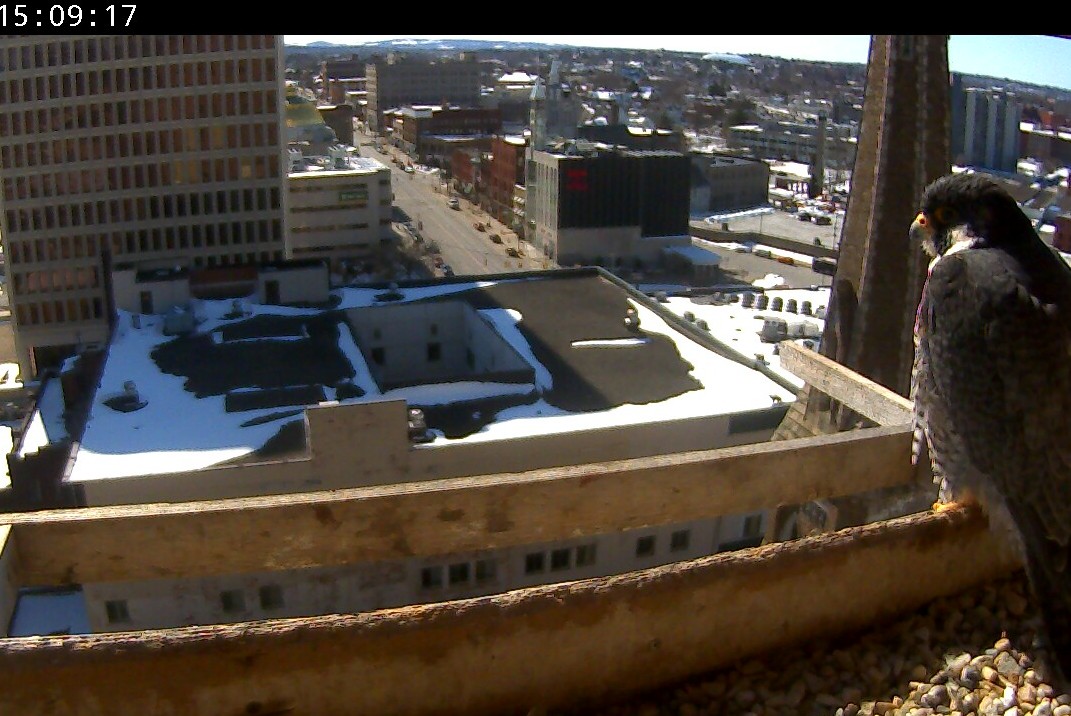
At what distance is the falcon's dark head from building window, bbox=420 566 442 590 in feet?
37.7

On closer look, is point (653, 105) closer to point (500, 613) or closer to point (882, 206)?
point (882, 206)

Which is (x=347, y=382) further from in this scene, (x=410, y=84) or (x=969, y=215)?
(x=410, y=84)

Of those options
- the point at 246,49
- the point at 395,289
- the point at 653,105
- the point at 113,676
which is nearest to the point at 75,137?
the point at 246,49

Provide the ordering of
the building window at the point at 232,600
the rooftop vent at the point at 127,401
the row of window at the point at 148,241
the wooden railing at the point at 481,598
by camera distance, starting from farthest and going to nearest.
A: the row of window at the point at 148,241
the rooftop vent at the point at 127,401
the building window at the point at 232,600
the wooden railing at the point at 481,598

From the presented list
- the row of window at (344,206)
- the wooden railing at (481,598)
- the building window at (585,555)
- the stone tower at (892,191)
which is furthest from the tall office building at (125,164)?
the wooden railing at (481,598)

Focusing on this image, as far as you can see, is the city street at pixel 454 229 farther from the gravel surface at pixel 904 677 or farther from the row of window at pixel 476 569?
the gravel surface at pixel 904 677

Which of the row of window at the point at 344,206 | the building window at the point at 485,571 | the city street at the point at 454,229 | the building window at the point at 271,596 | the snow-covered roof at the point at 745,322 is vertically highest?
the row of window at the point at 344,206

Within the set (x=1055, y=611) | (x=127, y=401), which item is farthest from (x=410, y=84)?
(x=1055, y=611)

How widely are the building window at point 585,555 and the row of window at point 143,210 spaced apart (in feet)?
106

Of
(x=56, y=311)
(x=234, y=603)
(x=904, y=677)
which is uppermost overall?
(x=904, y=677)

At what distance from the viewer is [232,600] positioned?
1516 centimetres

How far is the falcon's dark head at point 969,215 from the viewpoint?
5449 millimetres

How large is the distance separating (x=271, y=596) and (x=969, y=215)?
40.0ft

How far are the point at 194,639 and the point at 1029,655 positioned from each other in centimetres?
401
